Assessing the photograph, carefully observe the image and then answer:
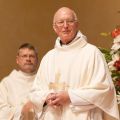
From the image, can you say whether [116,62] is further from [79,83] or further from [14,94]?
[14,94]

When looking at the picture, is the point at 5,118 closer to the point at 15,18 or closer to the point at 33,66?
the point at 33,66

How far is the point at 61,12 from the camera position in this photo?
3.21m

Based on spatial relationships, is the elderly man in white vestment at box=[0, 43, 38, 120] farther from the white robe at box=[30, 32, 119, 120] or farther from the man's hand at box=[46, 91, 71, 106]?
the man's hand at box=[46, 91, 71, 106]

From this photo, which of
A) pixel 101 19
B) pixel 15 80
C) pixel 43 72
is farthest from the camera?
pixel 101 19

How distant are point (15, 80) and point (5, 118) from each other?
50 centimetres

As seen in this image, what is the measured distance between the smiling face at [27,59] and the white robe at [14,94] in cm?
11

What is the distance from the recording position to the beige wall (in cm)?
562

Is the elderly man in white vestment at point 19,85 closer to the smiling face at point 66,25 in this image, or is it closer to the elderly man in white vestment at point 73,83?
the elderly man in white vestment at point 73,83

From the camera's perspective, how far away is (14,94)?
178 inches

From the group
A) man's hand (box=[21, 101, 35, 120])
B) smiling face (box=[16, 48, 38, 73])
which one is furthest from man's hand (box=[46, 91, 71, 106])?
smiling face (box=[16, 48, 38, 73])

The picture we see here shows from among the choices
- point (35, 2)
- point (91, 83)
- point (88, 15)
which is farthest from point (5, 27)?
point (91, 83)

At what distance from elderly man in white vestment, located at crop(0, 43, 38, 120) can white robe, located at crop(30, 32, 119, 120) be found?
3.47 ft

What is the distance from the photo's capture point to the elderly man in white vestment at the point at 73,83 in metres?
2.98

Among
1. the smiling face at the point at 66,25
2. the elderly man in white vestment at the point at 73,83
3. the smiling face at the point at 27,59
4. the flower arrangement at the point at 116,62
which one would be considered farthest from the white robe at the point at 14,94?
the smiling face at the point at 66,25
